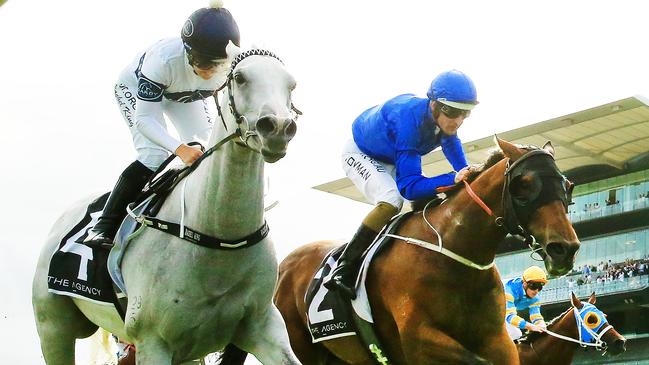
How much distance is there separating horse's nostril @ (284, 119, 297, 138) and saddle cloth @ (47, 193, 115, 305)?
2.27 m

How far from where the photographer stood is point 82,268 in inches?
274

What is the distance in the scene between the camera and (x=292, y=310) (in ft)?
32.3

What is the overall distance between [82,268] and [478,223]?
3.03 metres

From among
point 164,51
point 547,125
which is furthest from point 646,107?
point 164,51

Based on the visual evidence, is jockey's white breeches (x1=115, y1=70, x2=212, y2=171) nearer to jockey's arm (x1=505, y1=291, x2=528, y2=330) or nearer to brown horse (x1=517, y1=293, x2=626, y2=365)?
jockey's arm (x1=505, y1=291, x2=528, y2=330)

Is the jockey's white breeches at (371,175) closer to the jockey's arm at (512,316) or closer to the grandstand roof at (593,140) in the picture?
the jockey's arm at (512,316)

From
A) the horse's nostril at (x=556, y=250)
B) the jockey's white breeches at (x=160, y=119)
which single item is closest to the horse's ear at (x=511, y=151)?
the horse's nostril at (x=556, y=250)

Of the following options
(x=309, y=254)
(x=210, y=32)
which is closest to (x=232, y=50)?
(x=210, y=32)

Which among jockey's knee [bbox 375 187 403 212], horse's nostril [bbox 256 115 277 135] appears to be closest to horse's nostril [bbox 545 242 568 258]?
jockey's knee [bbox 375 187 403 212]

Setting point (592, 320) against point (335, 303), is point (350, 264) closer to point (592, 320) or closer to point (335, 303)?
point (335, 303)

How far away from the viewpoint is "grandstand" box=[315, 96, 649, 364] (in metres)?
37.7

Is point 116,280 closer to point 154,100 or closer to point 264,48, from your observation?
point 154,100

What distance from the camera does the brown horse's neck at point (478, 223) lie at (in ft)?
26.5

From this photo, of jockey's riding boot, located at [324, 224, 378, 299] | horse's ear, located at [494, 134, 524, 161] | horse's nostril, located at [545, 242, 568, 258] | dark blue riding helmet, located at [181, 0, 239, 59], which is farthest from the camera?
jockey's riding boot, located at [324, 224, 378, 299]
